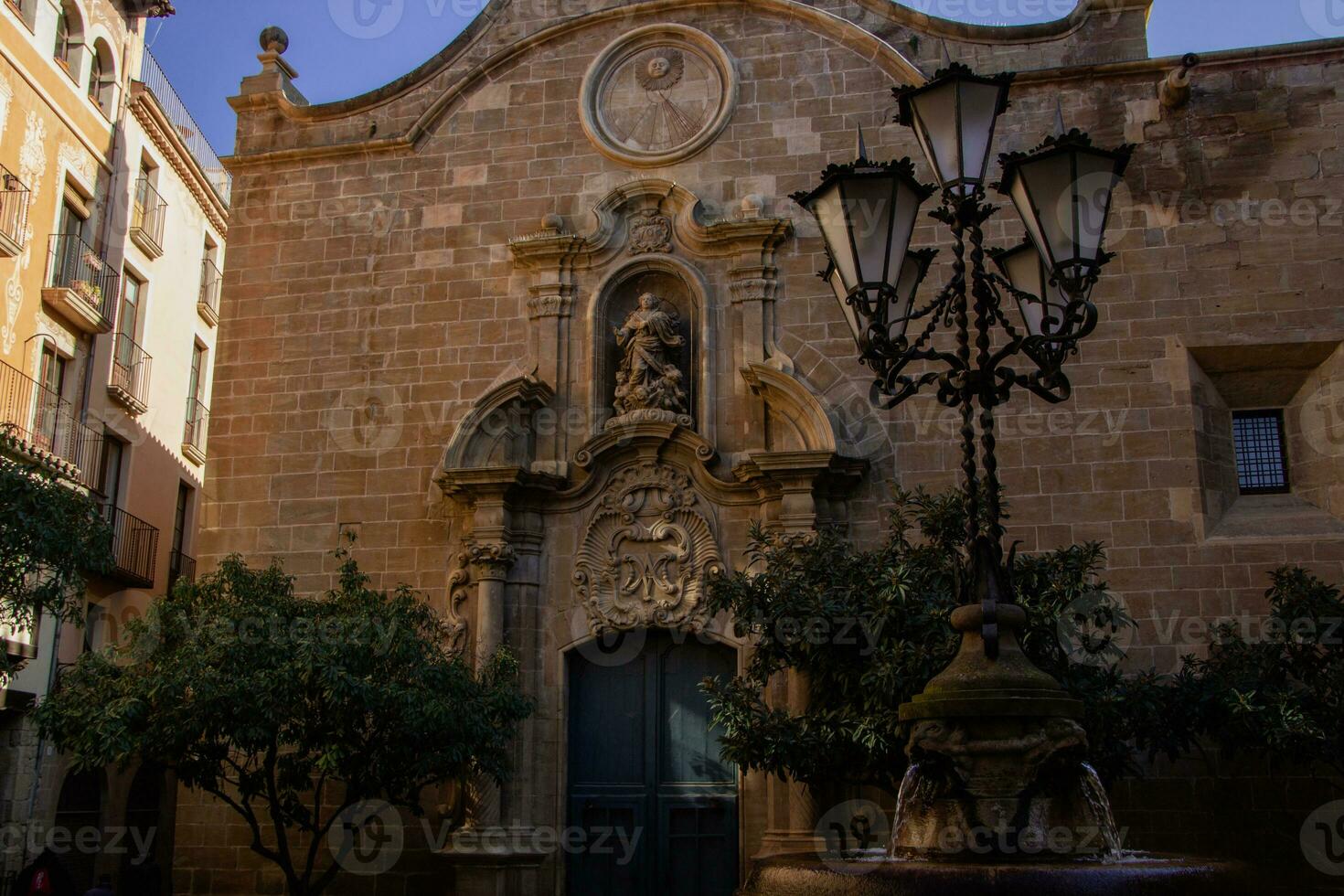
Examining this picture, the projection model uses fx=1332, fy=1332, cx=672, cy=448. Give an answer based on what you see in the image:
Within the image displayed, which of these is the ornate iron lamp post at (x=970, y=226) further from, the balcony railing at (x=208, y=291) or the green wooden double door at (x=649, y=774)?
the balcony railing at (x=208, y=291)

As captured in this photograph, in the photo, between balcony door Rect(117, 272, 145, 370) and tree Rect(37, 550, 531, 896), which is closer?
tree Rect(37, 550, 531, 896)

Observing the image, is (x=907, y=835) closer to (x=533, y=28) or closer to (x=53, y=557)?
(x=53, y=557)

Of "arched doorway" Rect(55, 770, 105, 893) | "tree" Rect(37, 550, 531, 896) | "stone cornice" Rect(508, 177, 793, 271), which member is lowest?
"arched doorway" Rect(55, 770, 105, 893)

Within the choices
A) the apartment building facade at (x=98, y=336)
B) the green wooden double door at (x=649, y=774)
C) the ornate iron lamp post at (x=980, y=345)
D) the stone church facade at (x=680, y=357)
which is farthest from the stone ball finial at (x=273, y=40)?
the ornate iron lamp post at (x=980, y=345)

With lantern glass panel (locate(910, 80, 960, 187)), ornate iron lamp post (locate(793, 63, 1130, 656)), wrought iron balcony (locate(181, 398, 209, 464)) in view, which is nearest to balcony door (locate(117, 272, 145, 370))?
wrought iron balcony (locate(181, 398, 209, 464))

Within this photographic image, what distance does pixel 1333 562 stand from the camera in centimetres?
1090

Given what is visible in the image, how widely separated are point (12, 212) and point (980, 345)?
43.8ft

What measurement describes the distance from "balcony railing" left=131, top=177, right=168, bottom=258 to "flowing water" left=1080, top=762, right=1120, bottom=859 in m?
17.2

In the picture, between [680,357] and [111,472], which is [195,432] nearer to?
[111,472]

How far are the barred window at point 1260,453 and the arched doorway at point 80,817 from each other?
45.6 feet

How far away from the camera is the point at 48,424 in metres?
16.5

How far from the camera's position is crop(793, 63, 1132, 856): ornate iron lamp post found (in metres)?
4.91

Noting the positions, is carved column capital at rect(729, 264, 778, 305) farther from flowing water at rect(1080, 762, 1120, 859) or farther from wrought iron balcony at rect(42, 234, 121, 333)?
wrought iron balcony at rect(42, 234, 121, 333)

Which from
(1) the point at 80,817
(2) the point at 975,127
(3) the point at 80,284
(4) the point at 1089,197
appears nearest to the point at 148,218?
(3) the point at 80,284
